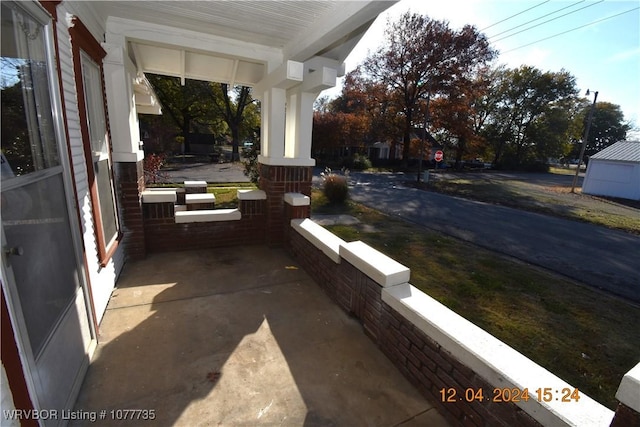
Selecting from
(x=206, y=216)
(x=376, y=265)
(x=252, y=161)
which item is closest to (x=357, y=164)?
(x=252, y=161)

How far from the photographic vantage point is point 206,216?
193 inches

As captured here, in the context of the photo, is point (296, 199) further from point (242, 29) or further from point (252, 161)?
point (252, 161)

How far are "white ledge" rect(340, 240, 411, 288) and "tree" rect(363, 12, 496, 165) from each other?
803 inches

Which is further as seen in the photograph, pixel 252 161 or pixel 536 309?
pixel 252 161

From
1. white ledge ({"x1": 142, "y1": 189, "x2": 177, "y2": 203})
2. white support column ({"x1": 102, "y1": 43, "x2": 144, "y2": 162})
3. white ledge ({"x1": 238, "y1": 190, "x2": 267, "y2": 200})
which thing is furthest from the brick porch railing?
white support column ({"x1": 102, "y1": 43, "x2": 144, "y2": 162})

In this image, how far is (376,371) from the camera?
2514 millimetres

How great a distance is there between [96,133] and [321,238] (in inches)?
117

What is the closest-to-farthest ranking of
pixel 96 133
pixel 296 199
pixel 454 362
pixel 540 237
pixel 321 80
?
pixel 454 362, pixel 96 133, pixel 321 80, pixel 296 199, pixel 540 237

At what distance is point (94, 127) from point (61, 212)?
5.86 feet

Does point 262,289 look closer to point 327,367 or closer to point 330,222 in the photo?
point 327,367

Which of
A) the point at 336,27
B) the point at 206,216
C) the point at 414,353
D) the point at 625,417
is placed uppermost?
the point at 336,27

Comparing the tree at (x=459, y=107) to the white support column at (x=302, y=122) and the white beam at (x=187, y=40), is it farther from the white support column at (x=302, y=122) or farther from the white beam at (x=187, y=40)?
the white beam at (x=187, y=40)

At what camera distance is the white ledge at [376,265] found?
2.62 meters

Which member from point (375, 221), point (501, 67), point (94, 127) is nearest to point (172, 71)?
point (94, 127)
